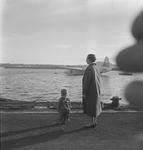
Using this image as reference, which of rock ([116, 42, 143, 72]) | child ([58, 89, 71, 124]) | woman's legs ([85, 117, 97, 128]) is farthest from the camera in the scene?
child ([58, 89, 71, 124])

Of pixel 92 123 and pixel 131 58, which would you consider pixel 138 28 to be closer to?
pixel 131 58

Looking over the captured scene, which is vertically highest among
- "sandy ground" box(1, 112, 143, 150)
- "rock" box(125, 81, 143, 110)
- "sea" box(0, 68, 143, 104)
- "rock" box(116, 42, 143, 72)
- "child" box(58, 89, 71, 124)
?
"rock" box(116, 42, 143, 72)

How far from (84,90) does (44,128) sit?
3.68ft

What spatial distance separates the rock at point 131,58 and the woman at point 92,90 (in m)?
6.10

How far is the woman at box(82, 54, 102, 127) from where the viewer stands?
6.88 metres

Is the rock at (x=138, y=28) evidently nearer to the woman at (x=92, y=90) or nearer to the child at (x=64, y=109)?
the woman at (x=92, y=90)

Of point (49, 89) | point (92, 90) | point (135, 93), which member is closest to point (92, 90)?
point (92, 90)

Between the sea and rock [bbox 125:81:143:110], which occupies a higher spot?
rock [bbox 125:81:143:110]

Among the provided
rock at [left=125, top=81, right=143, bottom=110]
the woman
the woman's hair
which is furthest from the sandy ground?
rock at [left=125, top=81, right=143, bottom=110]

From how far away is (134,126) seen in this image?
22.2 ft

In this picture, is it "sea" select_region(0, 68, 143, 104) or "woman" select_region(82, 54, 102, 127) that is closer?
"sea" select_region(0, 68, 143, 104)

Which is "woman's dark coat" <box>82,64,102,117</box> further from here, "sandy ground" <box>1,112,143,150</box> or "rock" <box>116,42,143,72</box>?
"rock" <box>116,42,143,72</box>

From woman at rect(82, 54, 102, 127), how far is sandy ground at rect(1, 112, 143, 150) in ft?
0.89

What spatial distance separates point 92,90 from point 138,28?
634 centimetres
